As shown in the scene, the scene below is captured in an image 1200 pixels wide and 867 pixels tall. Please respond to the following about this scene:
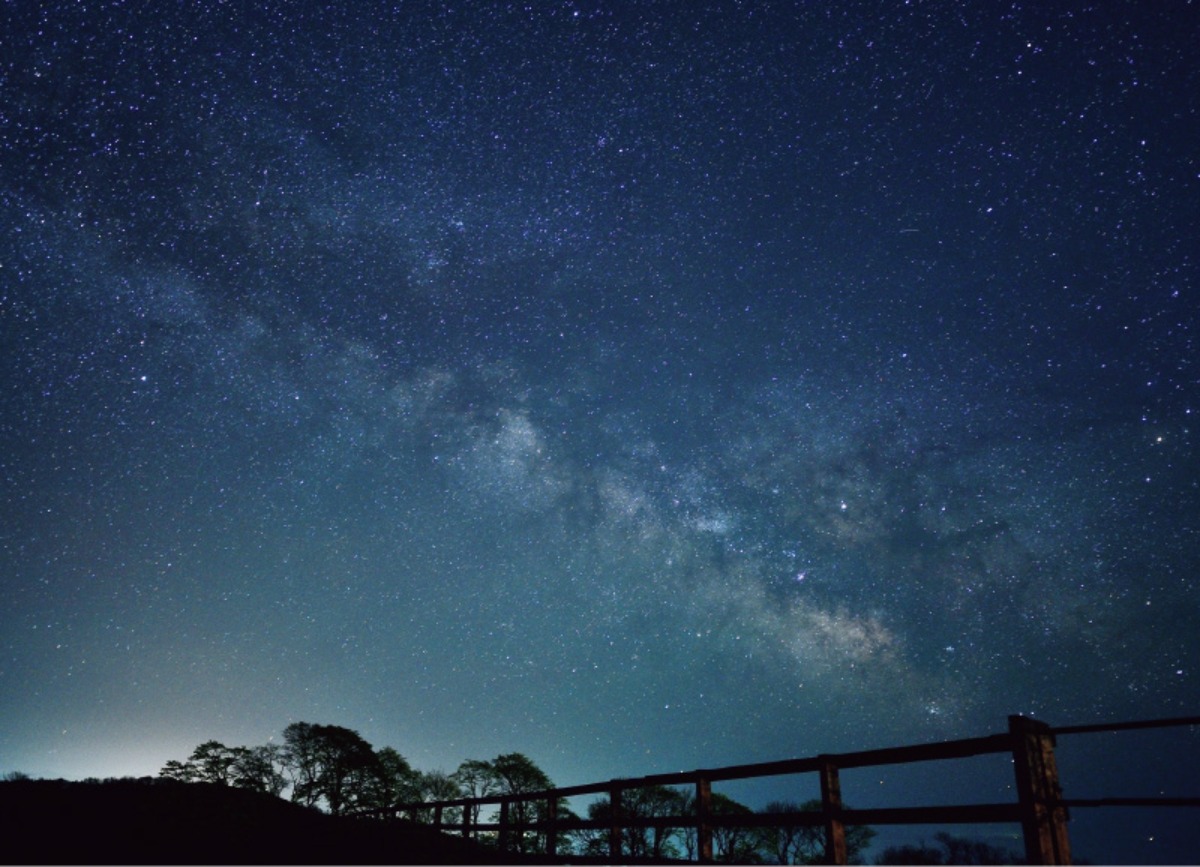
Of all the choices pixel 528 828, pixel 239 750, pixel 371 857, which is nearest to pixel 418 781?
pixel 239 750

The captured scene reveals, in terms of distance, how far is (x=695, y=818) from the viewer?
6691 millimetres

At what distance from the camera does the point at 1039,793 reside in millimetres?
4312

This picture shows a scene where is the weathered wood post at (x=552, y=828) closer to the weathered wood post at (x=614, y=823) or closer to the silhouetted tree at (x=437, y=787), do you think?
the weathered wood post at (x=614, y=823)

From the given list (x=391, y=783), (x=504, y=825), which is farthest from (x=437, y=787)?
(x=504, y=825)

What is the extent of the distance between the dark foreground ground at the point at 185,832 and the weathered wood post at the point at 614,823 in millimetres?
1298

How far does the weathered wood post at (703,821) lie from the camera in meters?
6.46

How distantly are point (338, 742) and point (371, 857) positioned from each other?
39737 millimetres

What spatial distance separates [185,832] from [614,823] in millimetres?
4395

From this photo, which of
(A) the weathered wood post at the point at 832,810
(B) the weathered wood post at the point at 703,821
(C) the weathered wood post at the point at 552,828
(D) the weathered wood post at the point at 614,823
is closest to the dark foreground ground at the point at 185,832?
(C) the weathered wood post at the point at 552,828

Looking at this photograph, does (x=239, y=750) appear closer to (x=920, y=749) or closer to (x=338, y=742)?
(x=338, y=742)

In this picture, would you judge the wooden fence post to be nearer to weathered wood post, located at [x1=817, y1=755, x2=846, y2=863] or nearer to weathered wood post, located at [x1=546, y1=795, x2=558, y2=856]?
weathered wood post, located at [x1=546, y1=795, x2=558, y2=856]

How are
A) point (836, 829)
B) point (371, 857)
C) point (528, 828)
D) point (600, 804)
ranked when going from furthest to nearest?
point (600, 804) → point (528, 828) → point (371, 857) → point (836, 829)

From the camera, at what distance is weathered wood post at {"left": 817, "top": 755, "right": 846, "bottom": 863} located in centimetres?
513

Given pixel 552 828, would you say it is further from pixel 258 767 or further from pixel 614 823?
pixel 258 767
